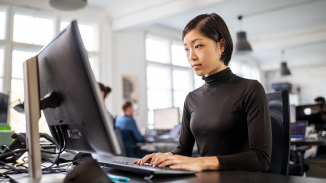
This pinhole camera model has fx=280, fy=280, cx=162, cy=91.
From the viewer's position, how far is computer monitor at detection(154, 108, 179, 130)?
4783 millimetres

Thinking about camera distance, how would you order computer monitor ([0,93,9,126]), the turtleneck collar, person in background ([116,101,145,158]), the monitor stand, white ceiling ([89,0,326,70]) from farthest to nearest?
1. white ceiling ([89,0,326,70])
2. person in background ([116,101,145,158])
3. computer monitor ([0,93,9,126])
4. the turtleneck collar
5. the monitor stand

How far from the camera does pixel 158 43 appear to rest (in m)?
7.21

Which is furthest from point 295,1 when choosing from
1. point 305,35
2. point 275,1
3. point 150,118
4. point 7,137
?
point 7,137

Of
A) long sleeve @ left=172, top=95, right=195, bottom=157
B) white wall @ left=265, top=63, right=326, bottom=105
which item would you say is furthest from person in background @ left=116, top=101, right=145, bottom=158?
white wall @ left=265, top=63, right=326, bottom=105

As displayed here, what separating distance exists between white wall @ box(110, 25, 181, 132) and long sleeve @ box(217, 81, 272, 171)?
479 centimetres

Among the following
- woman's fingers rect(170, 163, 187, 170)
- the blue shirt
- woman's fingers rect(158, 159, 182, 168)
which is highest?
woman's fingers rect(158, 159, 182, 168)

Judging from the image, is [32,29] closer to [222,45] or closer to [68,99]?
[222,45]

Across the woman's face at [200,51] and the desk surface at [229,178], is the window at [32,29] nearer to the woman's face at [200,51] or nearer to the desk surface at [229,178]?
the woman's face at [200,51]

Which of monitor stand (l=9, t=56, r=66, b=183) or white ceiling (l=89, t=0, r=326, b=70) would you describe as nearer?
monitor stand (l=9, t=56, r=66, b=183)

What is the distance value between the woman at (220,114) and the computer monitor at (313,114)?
10.2 feet

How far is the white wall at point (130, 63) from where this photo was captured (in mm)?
5852

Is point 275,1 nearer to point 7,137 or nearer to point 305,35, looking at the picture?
point 305,35

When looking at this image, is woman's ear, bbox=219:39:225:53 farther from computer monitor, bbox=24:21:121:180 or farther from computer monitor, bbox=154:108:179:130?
computer monitor, bbox=154:108:179:130

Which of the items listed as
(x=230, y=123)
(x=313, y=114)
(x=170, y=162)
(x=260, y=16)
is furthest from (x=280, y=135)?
(x=260, y=16)
